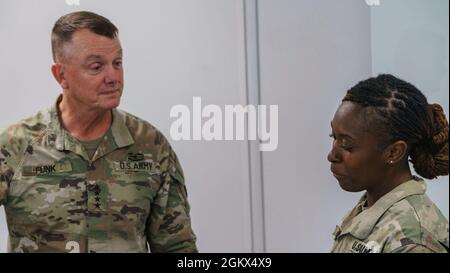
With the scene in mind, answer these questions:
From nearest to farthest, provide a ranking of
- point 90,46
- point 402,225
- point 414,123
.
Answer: point 402,225 < point 414,123 < point 90,46

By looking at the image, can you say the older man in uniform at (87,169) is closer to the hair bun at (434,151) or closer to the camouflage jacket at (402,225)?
the camouflage jacket at (402,225)

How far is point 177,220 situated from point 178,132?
14.1 inches

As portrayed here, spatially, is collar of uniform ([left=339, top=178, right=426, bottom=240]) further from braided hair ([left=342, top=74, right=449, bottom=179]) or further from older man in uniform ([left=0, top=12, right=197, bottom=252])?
older man in uniform ([left=0, top=12, right=197, bottom=252])

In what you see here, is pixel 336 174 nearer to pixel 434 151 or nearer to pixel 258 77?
pixel 434 151

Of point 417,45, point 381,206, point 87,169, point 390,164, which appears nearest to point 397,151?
point 390,164

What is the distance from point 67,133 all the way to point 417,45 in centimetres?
145

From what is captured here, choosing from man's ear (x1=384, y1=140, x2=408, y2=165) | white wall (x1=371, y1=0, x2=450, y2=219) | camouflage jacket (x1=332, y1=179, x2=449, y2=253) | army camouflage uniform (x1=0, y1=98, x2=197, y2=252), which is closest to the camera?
camouflage jacket (x1=332, y1=179, x2=449, y2=253)

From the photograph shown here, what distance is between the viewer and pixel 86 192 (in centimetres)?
261

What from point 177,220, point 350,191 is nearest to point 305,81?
point 350,191

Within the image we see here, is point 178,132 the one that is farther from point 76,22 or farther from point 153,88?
point 76,22

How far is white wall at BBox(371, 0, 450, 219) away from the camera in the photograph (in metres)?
2.69

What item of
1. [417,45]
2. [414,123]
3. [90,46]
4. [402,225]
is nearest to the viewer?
[402,225]

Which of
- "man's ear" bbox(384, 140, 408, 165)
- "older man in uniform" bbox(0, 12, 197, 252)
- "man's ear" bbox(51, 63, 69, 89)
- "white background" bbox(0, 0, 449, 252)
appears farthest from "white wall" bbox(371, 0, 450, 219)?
"man's ear" bbox(51, 63, 69, 89)

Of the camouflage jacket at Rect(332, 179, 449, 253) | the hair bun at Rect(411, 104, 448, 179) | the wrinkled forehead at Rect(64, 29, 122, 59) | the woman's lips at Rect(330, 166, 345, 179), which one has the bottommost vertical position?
the camouflage jacket at Rect(332, 179, 449, 253)
